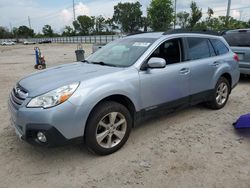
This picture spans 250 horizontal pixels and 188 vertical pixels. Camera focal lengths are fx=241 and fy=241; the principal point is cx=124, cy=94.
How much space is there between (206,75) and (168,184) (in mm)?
2455

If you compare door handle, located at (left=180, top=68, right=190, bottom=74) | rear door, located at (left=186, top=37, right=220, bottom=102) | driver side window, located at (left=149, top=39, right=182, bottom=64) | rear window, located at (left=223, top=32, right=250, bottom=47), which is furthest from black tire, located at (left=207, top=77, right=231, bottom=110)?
rear window, located at (left=223, top=32, right=250, bottom=47)

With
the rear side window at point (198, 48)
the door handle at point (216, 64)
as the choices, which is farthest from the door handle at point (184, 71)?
the door handle at point (216, 64)

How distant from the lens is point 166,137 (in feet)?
12.4

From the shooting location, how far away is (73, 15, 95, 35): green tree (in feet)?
272

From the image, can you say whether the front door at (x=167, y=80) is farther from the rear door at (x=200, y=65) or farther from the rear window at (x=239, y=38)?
the rear window at (x=239, y=38)

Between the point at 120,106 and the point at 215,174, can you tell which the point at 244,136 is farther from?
the point at 120,106


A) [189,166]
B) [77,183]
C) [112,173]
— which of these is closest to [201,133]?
[189,166]

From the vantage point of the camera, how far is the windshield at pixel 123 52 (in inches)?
144

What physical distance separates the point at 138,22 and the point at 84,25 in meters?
22.9

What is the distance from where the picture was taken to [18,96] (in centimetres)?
310

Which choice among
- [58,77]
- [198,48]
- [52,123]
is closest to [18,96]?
[58,77]

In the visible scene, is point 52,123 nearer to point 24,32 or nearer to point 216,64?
point 216,64

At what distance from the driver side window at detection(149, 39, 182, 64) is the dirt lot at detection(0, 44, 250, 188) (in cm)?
116

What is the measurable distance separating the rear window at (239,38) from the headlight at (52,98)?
6040 millimetres
